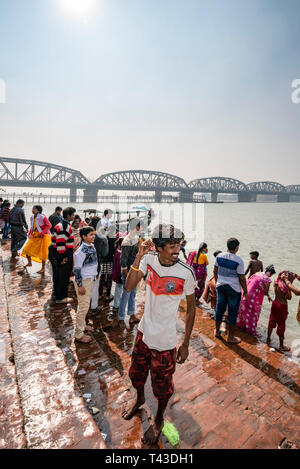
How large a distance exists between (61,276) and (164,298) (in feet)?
10.9

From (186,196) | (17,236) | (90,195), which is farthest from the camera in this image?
(186,196)

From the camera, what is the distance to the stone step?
2018 mm

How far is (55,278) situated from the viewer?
4.89m

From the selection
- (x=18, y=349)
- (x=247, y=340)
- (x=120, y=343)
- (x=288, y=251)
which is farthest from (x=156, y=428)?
(x=288, y=251)

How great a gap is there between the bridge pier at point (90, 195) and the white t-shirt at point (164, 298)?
11551 cm

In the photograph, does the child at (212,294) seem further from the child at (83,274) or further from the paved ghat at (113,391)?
the child at (83,274)

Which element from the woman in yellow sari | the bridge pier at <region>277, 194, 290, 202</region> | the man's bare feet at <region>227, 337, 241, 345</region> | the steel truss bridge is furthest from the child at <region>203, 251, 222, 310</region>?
the bridge pier at <region>277, 194, 290, 202</region>

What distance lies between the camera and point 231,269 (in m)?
4.35

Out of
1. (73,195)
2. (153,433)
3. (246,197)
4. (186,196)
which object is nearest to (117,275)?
(153,433)

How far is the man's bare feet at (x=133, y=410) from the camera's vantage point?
2393 millimetres

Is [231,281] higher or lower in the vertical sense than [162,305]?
lower

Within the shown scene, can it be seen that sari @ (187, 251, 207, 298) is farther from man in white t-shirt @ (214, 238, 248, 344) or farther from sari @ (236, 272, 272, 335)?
man in white t-shirt @ (214, 238, 248, 344)

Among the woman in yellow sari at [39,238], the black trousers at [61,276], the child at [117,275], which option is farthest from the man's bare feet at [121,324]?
the woman in yellow sari at [39,238]

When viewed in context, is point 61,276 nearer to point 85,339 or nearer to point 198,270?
point 85,339
